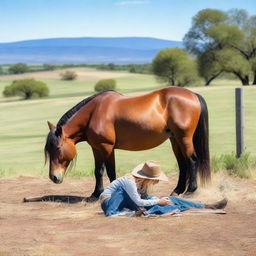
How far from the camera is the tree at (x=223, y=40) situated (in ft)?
193

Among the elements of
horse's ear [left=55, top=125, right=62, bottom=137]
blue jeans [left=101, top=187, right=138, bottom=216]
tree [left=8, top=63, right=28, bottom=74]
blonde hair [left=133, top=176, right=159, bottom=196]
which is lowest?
tree [left=8, top=63, right=28, bottom=74]

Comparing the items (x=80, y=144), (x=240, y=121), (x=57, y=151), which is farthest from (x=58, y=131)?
(x=80, y=144)

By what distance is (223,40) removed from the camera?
6081 cm

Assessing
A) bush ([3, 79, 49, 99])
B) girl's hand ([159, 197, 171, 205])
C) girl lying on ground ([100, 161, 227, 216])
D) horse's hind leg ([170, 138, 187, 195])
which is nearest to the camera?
girl lying on ground ([100, 161, 227, 216])

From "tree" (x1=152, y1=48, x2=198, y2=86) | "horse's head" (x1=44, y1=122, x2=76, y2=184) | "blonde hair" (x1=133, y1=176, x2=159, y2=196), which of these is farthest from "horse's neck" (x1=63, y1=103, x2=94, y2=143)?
"tree" (x1=152, y1=48, x2=198, y2=86)

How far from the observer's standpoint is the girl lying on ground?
725cm

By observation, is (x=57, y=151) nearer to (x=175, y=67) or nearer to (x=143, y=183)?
(x=143, y=183)

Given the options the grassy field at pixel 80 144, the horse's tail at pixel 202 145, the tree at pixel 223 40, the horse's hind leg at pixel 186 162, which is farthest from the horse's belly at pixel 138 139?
the tree at pixel 223 40

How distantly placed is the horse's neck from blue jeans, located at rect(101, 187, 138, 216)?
5.53 feet

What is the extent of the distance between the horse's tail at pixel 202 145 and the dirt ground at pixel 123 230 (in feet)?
0.78

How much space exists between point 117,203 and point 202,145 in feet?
7.04

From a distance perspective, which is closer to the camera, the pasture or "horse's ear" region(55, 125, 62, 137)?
the pasture

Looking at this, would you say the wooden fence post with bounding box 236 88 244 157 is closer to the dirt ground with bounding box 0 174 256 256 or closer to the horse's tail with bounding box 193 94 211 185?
the dirt ground with bounding box 0 174 256 256

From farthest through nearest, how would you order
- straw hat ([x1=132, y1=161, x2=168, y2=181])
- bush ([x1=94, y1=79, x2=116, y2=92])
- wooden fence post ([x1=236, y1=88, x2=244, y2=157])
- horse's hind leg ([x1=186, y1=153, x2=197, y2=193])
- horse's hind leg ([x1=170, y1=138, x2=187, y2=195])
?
bush ([x1=94, y1=79, x2=116, y2=92]), wooden fence post ([x1=236, y1=88, x2=244, y2=157]), horse's hind leg ([x1=170, y1=138, x2=187, y2=195]), horse's hind leg ([x1=186, y1=153, x2=197, y2=193]), straw hat ([x1=132, y1=161, x2=168, y2=181])
